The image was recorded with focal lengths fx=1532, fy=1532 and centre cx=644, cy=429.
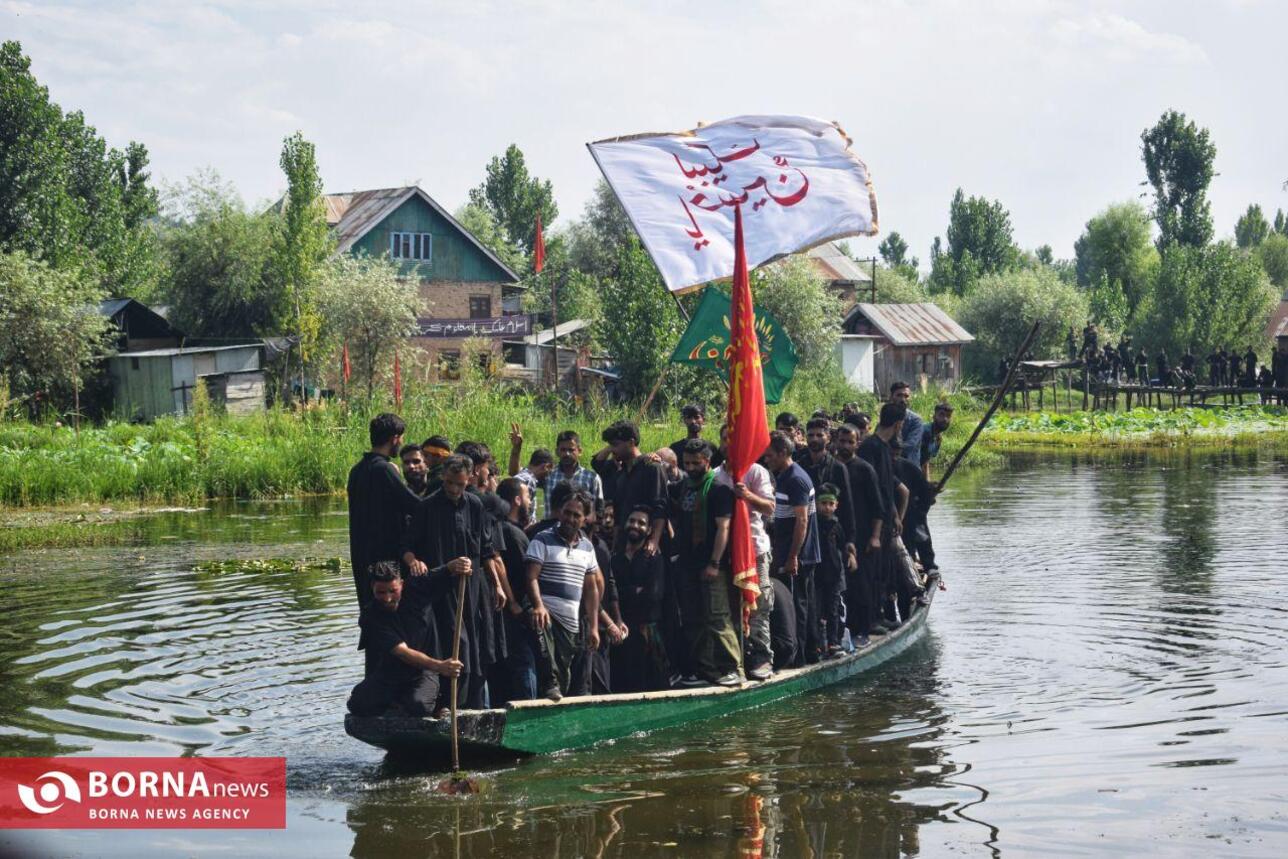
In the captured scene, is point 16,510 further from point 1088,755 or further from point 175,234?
point 175,234

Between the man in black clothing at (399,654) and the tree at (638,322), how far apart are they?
30422mm

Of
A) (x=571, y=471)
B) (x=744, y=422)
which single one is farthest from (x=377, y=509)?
(x=744, y=422)

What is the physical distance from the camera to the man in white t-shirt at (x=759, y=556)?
10641mm

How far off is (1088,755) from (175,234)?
38.2 m

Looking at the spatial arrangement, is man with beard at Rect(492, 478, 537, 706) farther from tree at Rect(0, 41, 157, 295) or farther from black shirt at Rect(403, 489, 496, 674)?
tree at Rect(0, 41, 157, 295)

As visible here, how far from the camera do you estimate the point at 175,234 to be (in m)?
43.8

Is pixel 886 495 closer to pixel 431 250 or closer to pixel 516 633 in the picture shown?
pixel 516 633

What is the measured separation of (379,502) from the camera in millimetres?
9500

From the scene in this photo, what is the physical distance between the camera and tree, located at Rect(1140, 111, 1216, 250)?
7369 cm

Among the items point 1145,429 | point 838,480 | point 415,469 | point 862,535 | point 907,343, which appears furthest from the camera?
point 907,343

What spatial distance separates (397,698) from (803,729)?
3204 mm

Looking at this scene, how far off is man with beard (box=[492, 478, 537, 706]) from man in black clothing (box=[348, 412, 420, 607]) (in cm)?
70

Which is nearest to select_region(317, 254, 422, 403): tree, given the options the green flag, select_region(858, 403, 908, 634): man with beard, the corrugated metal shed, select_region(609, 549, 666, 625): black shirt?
the green flag

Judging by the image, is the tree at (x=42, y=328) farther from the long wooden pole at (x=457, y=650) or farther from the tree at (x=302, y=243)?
the long wooden pole at (x=457, y=650)
